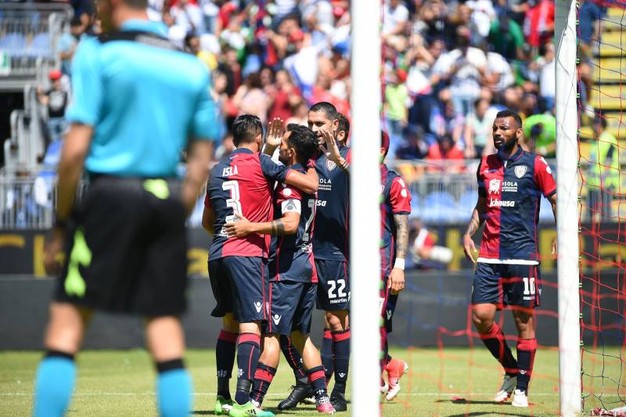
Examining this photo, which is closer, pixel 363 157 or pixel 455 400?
pixel 363 157

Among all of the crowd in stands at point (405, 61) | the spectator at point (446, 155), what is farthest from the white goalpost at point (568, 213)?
the spectator at point (446, 155)

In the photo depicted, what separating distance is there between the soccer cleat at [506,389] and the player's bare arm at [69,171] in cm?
552

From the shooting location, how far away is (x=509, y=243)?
970 cm

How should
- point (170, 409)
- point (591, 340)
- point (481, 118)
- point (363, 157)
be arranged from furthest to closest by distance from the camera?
point (481, 118) → point (591, 340) → point (363, 157) → point (170, 409)

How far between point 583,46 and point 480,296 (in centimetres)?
834

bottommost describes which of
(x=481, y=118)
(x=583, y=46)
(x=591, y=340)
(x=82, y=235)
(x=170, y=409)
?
(x=591, y=340)

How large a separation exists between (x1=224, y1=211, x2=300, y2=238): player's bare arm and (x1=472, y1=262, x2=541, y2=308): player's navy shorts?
2.26 meters

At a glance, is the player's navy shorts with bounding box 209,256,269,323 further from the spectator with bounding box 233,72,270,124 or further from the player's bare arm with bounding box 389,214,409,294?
the spectator with bounding box 233,72,270,124

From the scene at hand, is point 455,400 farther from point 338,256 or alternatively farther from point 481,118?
point 481,118

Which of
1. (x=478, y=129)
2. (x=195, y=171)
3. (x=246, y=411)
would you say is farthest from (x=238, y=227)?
(x=478, y=129)

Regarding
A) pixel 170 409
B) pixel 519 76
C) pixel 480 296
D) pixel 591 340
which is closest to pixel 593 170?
pixel 591 340

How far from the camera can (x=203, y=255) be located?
49.7ft

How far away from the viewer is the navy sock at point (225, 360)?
A: 8.52 metres

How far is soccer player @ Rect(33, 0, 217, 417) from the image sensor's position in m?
4.60
